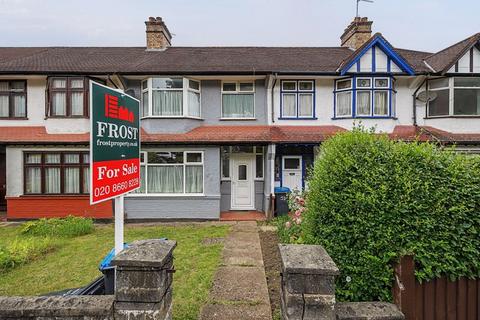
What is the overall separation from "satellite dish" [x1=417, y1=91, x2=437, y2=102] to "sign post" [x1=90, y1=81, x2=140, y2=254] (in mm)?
11664

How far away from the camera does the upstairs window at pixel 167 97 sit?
1042 cm

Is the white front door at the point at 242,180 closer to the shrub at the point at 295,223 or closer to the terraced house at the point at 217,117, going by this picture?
the terraced house at the point at 217,117

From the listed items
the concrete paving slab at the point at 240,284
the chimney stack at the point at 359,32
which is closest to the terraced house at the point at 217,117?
the chimney stack at the point at 359,32

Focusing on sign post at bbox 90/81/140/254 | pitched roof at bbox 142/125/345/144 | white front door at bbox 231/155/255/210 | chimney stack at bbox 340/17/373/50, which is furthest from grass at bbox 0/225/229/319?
chimney stack at bbox 340/17/373/50

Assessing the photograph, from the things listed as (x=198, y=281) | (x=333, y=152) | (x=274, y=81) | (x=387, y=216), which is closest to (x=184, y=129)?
(x=274, y=81)

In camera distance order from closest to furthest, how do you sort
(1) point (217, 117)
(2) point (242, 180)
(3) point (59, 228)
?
1. (3) point (59, 228)
2. (1) point (217, 117)
3. (2) point (242, 180)

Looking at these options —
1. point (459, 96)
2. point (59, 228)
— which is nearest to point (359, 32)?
point (459, 96)

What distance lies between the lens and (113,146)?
307 cm

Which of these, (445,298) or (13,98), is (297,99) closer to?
(445,298)

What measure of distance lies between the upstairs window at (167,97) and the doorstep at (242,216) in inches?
167

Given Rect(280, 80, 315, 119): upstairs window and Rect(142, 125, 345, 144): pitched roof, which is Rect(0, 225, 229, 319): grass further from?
Rect(280, 80, 315, 119): upstairs window

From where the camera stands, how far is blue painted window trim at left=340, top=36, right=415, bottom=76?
1045 centimetres

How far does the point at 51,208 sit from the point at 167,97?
606cm

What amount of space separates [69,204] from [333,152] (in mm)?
10253
